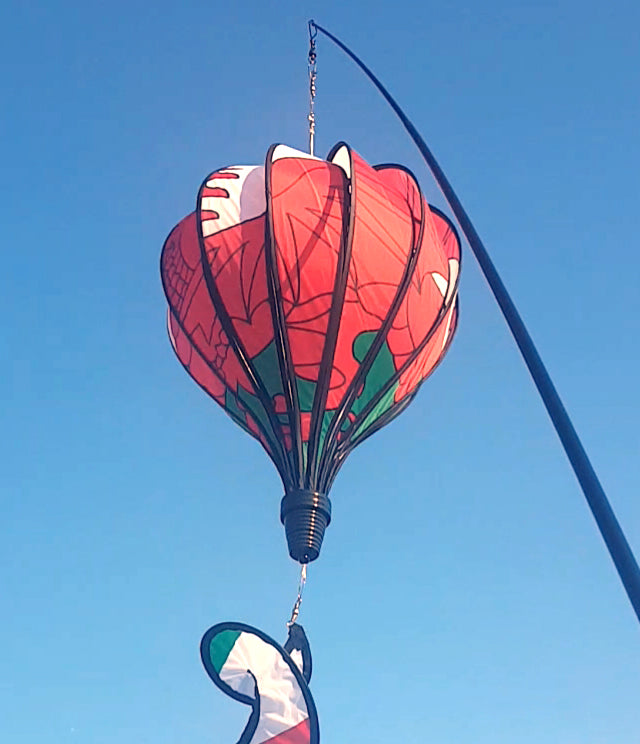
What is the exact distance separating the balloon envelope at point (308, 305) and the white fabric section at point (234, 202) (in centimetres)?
2

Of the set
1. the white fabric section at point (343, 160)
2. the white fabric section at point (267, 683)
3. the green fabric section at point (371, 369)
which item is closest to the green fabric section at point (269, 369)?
the green fabric section at point (371, 369)

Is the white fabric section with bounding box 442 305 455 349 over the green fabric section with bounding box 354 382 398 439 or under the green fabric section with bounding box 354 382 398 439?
over

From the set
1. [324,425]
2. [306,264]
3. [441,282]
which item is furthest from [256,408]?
[441,282]

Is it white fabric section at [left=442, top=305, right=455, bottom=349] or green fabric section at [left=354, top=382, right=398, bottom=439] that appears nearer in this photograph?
green fabric section at [left=354, top=382, right=398, bottom=439]

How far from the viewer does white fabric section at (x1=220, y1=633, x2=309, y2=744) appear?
11.1m

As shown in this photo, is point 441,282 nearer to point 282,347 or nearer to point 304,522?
point 282,347

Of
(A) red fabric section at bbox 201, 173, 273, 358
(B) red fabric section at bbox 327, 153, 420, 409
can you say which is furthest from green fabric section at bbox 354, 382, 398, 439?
(A) red fabric section at bbox 201, 173, 273, 358

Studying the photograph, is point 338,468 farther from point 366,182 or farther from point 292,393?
point 366,182

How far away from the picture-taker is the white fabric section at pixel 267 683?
1106 centimetres

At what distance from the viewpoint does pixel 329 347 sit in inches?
507

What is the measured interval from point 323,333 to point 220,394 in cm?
197

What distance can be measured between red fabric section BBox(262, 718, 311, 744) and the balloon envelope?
2.06m

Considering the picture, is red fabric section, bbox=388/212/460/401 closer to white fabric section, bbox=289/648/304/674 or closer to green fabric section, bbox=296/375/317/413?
green fabric section, bbox=296/375/317/413

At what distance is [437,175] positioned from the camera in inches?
227
